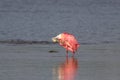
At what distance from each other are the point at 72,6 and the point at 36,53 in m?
24.1

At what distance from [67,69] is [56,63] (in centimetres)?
87

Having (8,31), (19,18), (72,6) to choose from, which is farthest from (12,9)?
(8,31)

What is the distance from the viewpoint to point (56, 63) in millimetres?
14625

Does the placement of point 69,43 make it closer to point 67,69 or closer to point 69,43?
point 69,43

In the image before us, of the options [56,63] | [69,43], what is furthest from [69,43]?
[56,63]

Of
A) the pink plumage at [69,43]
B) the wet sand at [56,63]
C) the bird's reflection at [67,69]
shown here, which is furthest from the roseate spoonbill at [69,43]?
the bird's reflection at [67,69]

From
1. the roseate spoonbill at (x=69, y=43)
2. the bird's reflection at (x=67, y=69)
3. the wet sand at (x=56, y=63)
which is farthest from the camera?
the roseate spoonbill at (x=69, y=43)

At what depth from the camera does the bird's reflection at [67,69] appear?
12758mm

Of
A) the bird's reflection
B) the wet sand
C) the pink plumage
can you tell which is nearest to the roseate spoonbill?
the pink plumage

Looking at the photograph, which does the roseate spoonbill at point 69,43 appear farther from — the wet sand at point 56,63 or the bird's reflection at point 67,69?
the bird's reflection at point 67,69

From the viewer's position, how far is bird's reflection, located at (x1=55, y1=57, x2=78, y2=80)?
12.8 meters

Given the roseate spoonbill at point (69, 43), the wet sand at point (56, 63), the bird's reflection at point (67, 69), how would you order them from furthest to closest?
1. the roseate spoonbill at point (69, 43)
2. the wet sand at point (56, 63)
3. the bird's reflection at point (67, 69)

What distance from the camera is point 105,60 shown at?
15.1 meters

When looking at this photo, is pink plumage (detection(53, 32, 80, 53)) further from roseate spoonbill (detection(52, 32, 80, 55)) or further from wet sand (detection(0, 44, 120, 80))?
wet sand (detection(0, 44, 120, 80))
